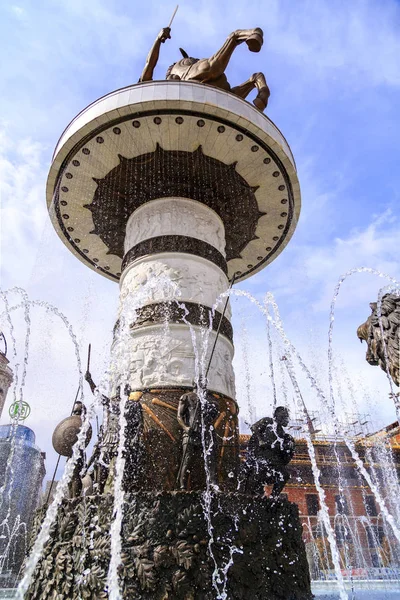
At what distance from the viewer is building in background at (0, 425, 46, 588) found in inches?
746

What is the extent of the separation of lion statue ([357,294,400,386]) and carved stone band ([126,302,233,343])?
3697mm

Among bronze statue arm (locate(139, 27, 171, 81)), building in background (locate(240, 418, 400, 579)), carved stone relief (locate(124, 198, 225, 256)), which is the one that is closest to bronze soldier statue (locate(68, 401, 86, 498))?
carved stone relief (locate(124, 198, 225, 256))

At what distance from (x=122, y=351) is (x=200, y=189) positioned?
3.89 meters

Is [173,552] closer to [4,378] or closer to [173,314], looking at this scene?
[173,314]

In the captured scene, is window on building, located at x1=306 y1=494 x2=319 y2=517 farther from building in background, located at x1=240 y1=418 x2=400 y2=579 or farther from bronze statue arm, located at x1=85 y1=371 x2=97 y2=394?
bronze statue arm, located at x1=85 y1=371 x2=97 y2=394

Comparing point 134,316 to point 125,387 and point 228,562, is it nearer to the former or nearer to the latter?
point 125,387

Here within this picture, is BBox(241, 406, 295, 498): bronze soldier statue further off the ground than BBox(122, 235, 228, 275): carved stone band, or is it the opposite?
BBox(122, 235, 228, 275): carved stone band

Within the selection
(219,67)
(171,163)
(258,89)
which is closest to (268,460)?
(171,163)

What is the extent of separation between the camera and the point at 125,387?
5.72 meters

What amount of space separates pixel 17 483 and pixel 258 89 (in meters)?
23.1

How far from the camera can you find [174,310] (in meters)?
7.05

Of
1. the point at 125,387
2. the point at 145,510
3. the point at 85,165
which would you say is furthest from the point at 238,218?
the point at 145,510

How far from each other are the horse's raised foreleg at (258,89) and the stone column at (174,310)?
3104mm

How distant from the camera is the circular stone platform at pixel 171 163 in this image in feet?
25.2
